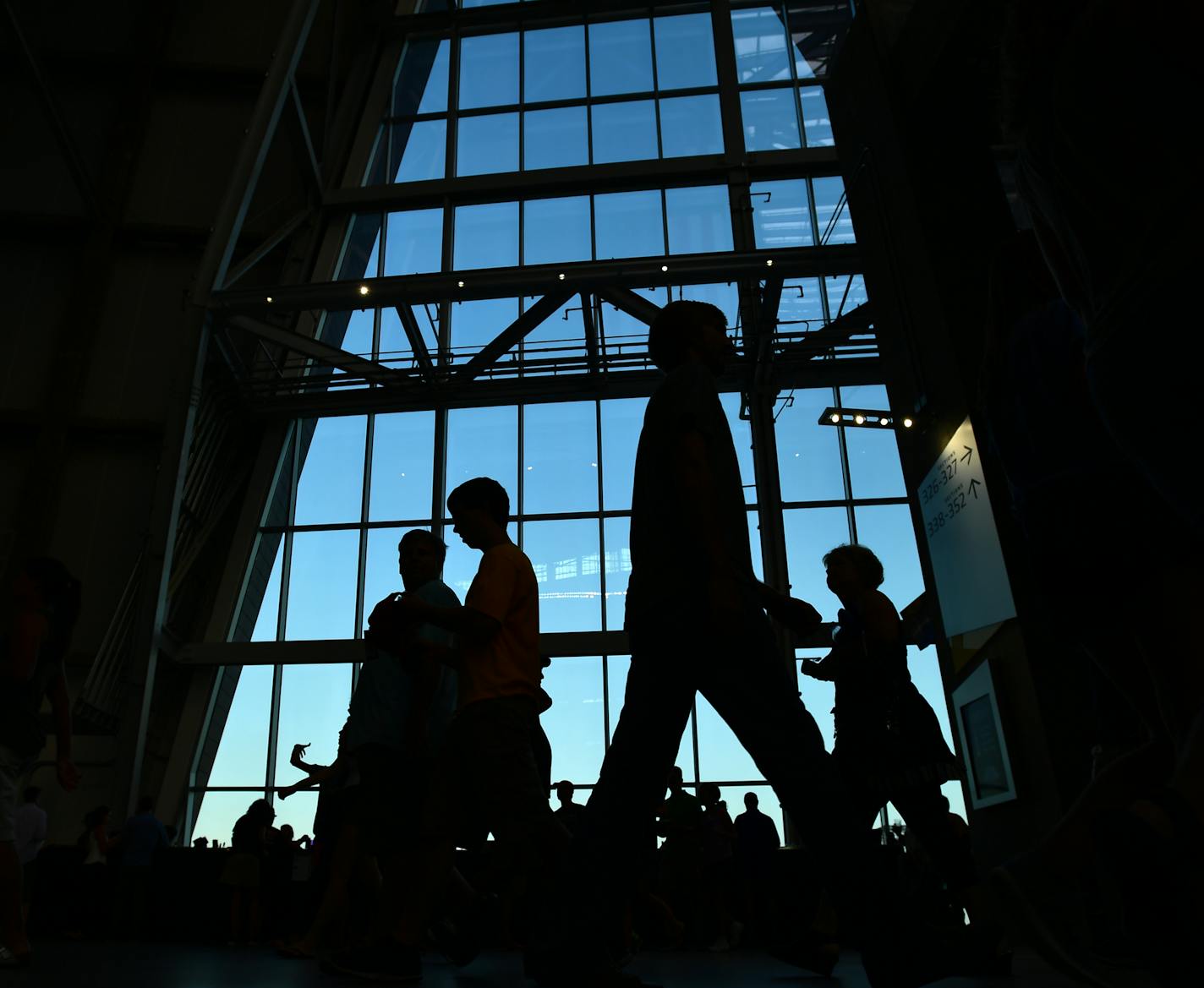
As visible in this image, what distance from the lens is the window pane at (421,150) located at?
60.3ft

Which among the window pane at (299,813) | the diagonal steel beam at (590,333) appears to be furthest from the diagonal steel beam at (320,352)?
the window pane at (299,813)

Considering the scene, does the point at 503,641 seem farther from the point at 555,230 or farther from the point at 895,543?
the point at 555,230

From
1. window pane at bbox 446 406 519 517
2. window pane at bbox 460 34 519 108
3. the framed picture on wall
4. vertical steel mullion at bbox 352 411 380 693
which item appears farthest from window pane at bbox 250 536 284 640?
the framed picture on wall

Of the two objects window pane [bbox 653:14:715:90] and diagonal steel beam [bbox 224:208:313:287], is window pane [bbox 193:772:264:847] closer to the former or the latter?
diagonal steel beam [bbox 224:208:313:287]

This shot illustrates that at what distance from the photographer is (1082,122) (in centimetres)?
118

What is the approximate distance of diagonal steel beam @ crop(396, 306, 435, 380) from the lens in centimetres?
1461

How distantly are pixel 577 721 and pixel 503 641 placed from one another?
12.1m

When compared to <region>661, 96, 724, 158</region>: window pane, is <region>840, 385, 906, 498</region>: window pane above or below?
below

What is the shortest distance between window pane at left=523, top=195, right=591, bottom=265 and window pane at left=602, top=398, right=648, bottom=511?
9.50 ft

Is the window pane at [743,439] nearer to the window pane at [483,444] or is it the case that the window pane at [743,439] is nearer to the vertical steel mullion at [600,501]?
the vertical steel mullion at [600,501]

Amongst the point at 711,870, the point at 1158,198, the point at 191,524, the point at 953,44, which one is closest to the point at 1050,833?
the point at 1158,198

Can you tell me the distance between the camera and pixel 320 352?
14.4m

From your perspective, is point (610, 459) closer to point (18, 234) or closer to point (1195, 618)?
point (18, 234)

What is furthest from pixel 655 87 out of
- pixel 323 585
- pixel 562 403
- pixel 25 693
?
pixel 25 693
